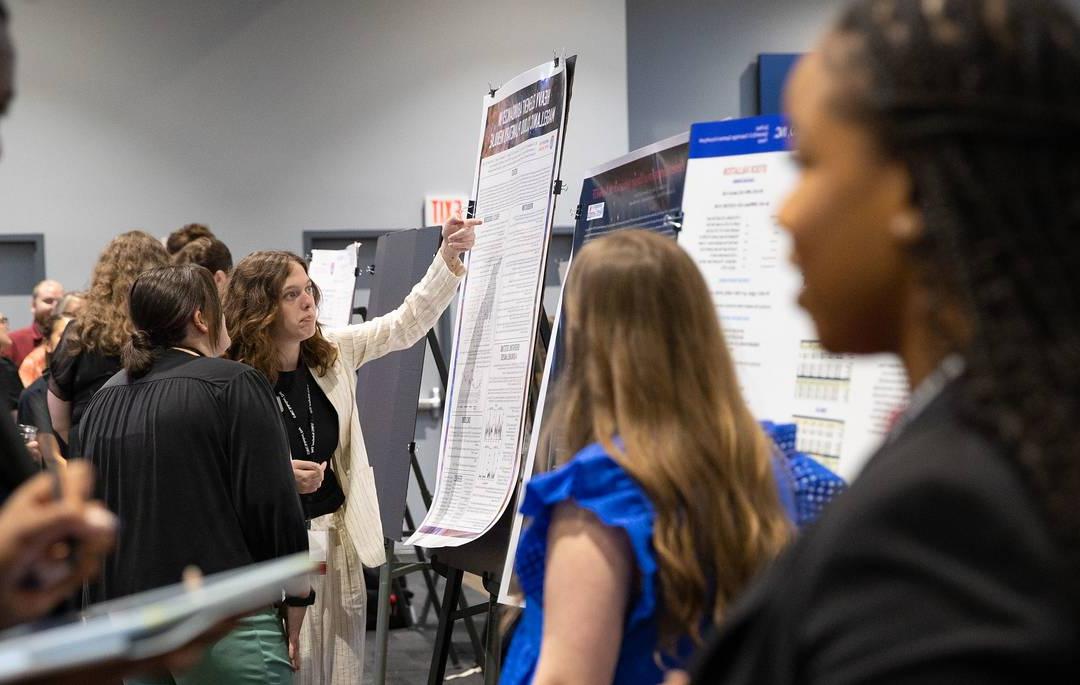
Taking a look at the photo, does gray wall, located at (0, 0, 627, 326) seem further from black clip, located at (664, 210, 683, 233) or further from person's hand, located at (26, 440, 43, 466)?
black clip, located at (664, 210, 683, 233)

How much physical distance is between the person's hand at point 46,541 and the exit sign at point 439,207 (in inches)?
254

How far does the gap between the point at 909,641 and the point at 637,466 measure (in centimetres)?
83

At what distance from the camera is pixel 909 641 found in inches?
23.2

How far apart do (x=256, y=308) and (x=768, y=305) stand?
77.1 inches

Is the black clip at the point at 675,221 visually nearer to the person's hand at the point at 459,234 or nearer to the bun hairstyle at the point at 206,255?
the person's hand at the point at 459,234

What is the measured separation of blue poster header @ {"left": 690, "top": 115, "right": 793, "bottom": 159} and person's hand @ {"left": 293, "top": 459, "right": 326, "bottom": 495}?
1.70 metres

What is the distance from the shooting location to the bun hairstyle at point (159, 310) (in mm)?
2570

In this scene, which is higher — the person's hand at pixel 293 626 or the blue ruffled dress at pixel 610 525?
the blue ruffled dress at pixel 610 525

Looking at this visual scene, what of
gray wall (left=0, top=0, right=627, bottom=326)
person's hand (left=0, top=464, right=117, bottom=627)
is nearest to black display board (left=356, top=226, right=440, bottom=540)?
person's hand (left=0, top=464, right=117, bottom=627)

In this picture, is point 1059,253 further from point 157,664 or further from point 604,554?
point 604,554

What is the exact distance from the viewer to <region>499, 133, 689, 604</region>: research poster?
2264mm

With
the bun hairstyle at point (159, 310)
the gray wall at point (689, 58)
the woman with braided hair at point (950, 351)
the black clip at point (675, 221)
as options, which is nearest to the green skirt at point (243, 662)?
the bun hairstyle at point (159, 310)

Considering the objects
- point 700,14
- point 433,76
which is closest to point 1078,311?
point 433,76

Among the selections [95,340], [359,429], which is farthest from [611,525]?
[95,340]
